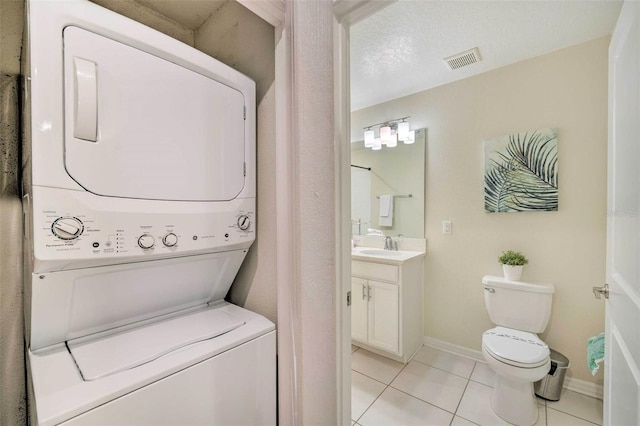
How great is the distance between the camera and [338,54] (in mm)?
952

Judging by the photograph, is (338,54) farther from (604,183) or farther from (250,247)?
(604,183)

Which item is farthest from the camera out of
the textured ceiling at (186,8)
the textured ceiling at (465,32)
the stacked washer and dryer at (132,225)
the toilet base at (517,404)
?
the toilet base at (517,404)

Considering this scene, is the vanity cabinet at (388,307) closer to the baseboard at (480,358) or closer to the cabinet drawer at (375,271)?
the cabinet drawer at (375,271)

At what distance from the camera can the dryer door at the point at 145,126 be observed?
0.70 m

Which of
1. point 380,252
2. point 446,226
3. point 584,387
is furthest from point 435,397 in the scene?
point 446,226

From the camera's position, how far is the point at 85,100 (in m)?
0.70

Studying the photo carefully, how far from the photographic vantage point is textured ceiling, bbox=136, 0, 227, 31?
1.20 meters

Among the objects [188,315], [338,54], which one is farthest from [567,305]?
[188,315]

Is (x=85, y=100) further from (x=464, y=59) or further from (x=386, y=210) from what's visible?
(x=386, y=210)

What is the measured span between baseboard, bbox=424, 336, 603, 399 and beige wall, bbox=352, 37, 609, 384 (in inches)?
1.6

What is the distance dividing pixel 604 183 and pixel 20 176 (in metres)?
3.06

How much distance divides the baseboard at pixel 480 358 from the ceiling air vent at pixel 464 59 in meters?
2.35

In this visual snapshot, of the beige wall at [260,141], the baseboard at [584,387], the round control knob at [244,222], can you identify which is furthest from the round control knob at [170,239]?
the baseboard at [584,387]

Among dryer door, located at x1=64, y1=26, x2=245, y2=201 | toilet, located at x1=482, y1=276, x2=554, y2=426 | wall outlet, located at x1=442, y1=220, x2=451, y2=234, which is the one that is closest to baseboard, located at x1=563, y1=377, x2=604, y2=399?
toilet, located at x1=482, y1=276, x2=554, y2=426
